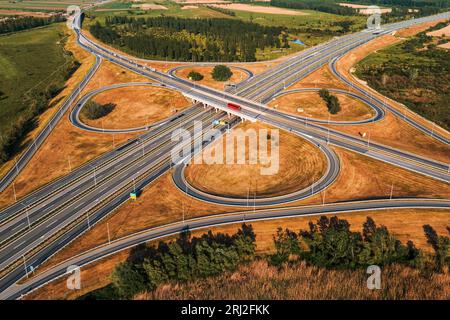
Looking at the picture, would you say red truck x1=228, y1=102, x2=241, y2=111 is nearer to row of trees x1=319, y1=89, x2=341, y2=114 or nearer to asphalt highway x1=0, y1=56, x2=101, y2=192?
row of trees x1=319, y1=89, x2=341, y2=114

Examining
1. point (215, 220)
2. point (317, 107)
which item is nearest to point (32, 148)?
point (215, 220)

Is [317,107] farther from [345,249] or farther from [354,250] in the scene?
[345,249]

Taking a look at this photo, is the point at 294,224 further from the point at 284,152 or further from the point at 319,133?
the point at 319,133

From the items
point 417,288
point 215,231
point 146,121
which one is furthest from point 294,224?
point 146,121

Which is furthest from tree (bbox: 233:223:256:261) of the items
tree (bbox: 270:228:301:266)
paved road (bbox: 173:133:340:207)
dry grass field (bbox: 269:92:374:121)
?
dry grass field (bbox: 269:92:374:121)

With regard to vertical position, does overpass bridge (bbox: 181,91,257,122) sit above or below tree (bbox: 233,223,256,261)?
above

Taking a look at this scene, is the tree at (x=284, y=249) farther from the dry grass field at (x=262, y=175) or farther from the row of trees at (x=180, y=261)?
the dry grass field at (x=262, y=175)

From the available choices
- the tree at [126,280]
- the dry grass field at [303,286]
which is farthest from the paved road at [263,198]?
the tree at [126,280]
